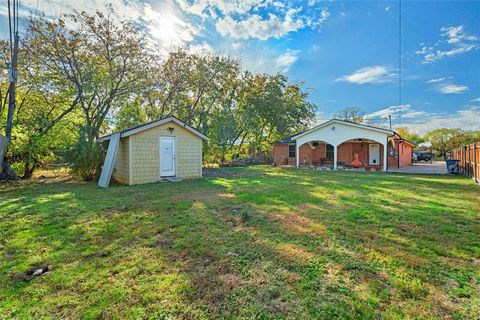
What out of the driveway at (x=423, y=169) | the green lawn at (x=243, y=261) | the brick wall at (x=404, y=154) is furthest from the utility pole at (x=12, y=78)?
the brick wall at (x=404, y=154)

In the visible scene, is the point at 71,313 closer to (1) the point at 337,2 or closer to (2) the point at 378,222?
(2) the point at 378,222

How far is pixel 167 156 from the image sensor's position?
11250mm

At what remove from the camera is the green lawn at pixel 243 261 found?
2.20 m

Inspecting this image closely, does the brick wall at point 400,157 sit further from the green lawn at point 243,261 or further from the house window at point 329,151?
the green lawn at point 243,261

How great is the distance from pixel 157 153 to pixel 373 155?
679 inches

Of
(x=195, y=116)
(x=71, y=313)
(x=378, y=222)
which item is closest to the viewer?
(x=71, y=313)

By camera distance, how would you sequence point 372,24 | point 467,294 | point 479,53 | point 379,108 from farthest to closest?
point 379,108
point 479,53
point 372,24
point 467,294

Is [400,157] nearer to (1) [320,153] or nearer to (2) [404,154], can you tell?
(2) [404,154]

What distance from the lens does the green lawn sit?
220 cm

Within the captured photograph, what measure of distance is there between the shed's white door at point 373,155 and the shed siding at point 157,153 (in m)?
14.8

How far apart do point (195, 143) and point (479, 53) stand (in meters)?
19.5

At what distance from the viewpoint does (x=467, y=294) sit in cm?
235

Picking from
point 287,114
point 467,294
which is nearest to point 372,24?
point 287,114

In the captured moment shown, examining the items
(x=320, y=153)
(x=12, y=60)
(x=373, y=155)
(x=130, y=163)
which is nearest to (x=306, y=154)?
(x=320, y=153)
